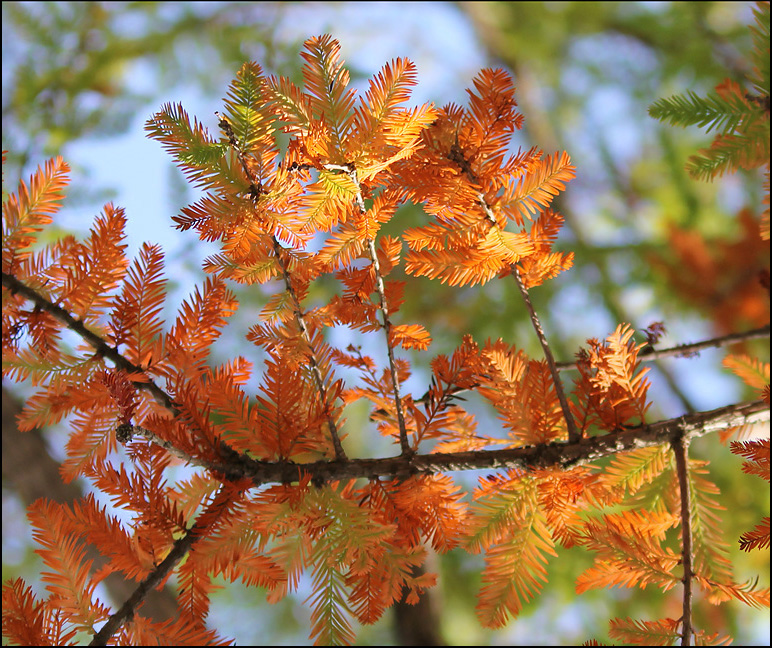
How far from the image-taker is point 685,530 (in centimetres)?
79

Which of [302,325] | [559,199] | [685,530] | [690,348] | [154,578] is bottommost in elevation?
[154,578]

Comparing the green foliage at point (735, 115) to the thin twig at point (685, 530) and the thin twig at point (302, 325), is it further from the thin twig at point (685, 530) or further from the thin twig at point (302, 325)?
the thin twig at point (302, 325)

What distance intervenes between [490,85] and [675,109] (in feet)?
0.80

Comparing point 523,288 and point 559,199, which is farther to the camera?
point 559,199

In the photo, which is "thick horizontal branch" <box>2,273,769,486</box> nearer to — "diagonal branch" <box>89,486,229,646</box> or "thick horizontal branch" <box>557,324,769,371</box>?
"diagonal branch" <box>89,486,229,646</box>

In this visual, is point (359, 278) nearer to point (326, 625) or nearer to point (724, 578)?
point (326, 625)

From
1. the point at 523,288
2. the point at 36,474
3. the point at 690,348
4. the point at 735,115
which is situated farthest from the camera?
the point at 36,474

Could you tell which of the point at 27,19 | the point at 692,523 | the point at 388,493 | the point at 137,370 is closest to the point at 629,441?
the point at 692,523

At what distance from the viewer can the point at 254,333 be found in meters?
0.77

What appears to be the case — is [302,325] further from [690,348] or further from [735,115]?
[690,348]

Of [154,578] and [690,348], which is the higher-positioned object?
[690,348]

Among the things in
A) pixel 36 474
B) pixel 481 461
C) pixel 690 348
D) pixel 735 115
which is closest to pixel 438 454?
pixel 481 461

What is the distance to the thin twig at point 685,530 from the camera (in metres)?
0.76

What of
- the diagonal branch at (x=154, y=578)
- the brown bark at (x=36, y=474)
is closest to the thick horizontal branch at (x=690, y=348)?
the diagonal branch at (x=154, y=578)
